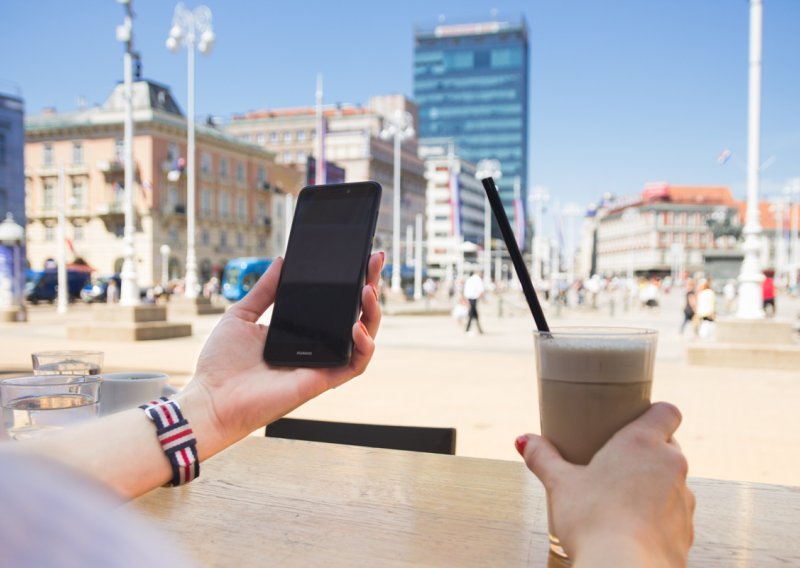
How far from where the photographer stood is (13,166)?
100 ft

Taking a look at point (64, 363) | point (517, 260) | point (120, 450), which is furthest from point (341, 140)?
point (120, 450)

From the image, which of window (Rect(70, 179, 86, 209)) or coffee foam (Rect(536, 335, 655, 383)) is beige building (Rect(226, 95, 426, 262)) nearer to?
window (Rect(70, 179, 86, 209))

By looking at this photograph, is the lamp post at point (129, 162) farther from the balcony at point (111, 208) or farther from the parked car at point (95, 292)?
the balcony at point (111, 208)

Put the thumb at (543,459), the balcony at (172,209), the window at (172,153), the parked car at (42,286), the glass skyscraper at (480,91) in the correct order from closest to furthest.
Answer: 1. the thumb at (543,459)
2. the parked car at (42,286)
3. the balcony at (172,209)
4. the window at (172,153)
5. the glass skyscraper at (480,91)

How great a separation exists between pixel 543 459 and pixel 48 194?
51557 mm

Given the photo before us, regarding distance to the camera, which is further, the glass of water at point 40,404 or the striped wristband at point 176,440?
the glass of water at point 40,404

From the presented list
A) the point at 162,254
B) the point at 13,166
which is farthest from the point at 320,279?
the point at 162,254

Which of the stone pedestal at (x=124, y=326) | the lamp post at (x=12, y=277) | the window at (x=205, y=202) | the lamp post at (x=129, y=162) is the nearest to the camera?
the stone pedestal at (x=124, y=326)

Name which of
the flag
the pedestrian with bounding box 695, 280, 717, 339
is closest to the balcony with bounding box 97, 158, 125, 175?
the flag

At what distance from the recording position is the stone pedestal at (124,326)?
39.9 feet

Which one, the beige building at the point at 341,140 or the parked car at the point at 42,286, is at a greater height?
the beige building at the point at 341,140

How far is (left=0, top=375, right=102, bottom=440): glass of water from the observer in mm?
1236

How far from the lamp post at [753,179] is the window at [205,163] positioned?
44.3 meters

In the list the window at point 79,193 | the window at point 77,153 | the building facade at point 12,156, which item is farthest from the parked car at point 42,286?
the window at point 77,153
